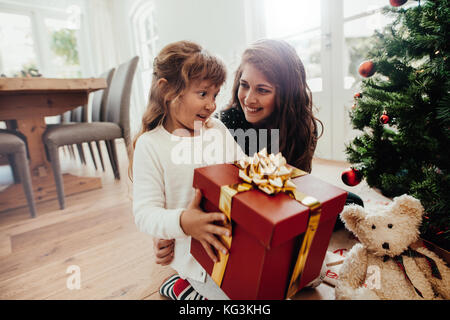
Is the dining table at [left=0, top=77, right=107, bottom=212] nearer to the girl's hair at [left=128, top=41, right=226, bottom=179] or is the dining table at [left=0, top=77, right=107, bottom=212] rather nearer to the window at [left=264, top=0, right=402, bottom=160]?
the girl's hair at [left=128, top=41, right=226, bottom=179]

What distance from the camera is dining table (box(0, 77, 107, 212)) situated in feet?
4.46

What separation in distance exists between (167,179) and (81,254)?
600 millimetres

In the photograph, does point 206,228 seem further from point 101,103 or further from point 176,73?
point 101,103

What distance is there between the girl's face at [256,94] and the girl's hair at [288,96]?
2 centimetres

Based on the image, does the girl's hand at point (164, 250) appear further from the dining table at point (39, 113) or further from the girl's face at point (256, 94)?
the dining table at point (39, 113)

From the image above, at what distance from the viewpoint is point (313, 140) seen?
95 centimetres

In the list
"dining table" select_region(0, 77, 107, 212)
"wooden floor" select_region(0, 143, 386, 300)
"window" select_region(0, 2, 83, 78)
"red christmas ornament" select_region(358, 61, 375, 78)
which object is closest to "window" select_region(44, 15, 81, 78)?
"window" select_region(0, 2, 83, 78)

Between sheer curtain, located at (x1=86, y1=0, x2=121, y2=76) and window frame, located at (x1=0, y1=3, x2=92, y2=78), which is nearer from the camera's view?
window frame, located at (x1=0, y1=3, x2=92, y2=78)

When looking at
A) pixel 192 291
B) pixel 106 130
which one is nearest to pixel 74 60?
pixel 106 130

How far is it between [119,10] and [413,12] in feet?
15.2

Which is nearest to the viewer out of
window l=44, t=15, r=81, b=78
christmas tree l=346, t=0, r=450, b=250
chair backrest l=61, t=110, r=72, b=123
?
christmas tree l=346, t=0, r=450, b=250

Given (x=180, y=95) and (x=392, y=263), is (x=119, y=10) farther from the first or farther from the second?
(x=392, y=263)

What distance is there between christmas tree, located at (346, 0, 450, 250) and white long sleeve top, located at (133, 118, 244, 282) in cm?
53

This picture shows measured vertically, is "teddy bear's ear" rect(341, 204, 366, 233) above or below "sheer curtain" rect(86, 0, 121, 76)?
below
